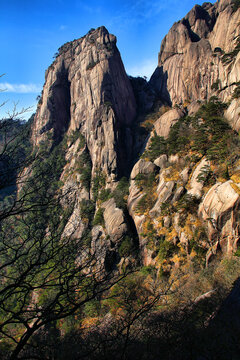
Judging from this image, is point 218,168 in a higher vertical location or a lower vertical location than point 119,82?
lower

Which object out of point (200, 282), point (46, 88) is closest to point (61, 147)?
point (46, 88)

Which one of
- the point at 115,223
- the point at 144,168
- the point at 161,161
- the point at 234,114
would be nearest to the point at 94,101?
the point at 144,168

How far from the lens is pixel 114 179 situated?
3619 centimetres

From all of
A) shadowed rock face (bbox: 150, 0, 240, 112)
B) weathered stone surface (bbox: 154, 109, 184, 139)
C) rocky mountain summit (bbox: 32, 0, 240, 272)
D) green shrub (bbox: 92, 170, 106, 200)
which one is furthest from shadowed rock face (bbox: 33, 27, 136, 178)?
shadowed rock face (bbox: 150, 0, 240, 112)

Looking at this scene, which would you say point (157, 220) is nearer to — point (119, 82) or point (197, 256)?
point (197, 256)

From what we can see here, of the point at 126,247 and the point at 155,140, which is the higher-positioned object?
the point at 155,140

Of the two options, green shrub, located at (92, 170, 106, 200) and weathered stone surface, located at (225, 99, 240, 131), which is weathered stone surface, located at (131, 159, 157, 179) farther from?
weathered stone surface, located at (225, 99, 240, 131)

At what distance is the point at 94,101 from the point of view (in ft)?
140

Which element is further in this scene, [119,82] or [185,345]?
[119,82]

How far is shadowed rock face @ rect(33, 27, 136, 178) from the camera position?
39.4 m

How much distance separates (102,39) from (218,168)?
45.7m

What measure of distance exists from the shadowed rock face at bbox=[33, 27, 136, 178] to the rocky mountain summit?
0.25m

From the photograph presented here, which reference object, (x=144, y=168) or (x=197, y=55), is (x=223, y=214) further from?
(x=197, y=55)

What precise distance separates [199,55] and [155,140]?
21.2m
